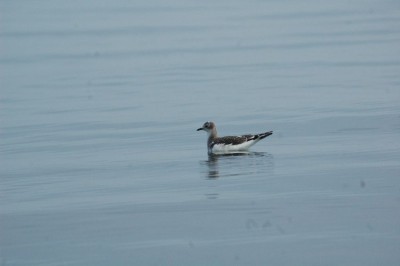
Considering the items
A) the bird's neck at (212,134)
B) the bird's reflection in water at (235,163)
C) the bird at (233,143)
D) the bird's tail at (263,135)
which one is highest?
the bird's neck at (212,134)

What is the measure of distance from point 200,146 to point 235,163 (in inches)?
81.4

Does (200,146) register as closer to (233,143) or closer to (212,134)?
(212,134)

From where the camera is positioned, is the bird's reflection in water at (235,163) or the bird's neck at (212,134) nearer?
the bird's reflection in water at (235,163)

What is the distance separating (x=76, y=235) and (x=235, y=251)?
208cm

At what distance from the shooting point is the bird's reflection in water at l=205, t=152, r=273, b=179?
17953 millimetres

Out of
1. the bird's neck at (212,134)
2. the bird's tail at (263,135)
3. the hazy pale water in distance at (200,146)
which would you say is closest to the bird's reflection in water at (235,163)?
the hazy pale water in distance at (200,146)

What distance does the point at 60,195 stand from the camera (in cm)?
1669

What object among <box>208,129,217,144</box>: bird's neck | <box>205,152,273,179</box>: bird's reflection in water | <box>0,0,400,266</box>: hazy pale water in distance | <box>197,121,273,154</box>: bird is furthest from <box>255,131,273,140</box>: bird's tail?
<box>208,129,217,144</box>: bird's neck

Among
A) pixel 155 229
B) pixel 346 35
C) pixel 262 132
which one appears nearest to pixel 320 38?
pixel 346 35

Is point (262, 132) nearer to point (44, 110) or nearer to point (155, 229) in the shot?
point (44, 110)

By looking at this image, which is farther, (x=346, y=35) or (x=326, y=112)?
(x=346, y=35)

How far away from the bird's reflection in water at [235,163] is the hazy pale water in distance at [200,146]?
55 millimetres

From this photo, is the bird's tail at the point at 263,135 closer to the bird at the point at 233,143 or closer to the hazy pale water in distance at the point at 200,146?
the bird at the point at 233,143

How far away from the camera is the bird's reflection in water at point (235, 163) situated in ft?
58.9
